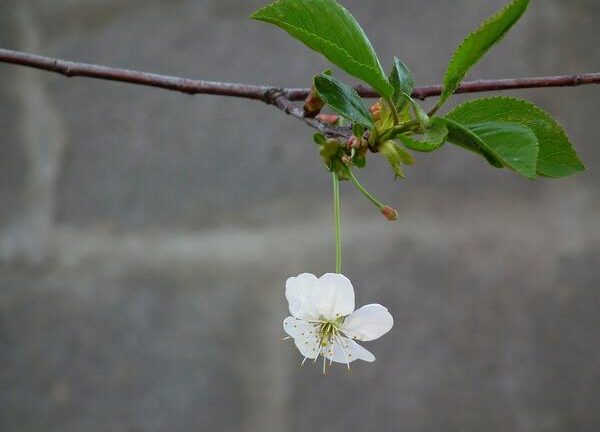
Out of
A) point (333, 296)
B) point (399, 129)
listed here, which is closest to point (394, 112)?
point (399, 129)

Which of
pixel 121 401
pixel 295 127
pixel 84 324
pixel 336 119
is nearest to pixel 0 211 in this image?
pixel 84 324

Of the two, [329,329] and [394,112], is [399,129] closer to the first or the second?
[394,112]

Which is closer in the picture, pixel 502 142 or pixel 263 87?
pixel 502 142

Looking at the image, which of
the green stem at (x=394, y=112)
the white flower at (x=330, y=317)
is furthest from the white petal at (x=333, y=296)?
the green stem at (x=394, y=112)

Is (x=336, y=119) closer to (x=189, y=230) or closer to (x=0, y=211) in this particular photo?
(x=189, y=230)

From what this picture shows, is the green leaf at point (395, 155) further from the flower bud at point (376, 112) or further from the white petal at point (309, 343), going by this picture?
the white petal at point (309, 343)

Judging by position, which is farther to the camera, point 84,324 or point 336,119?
point 84,324
